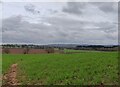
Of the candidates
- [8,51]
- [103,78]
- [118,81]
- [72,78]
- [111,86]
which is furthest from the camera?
[8,51]

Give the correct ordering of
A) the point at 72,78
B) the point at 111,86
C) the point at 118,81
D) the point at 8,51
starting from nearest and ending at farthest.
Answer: the point at 111,86 < the point at 118,81 < the point at 72,78 < the point at 8,51

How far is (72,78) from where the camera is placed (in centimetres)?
2083

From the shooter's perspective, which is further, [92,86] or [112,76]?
[112,76]

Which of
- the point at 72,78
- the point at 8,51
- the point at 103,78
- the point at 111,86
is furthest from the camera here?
the point at 8,51

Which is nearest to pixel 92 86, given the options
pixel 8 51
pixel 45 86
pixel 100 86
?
pixel 100 86

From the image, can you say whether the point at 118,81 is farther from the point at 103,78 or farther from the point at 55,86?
the point at 55,86

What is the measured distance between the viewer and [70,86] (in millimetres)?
17703

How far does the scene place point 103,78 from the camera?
759 inches

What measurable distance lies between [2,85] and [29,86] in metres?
2.30

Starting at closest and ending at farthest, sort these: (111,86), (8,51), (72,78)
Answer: (111,86)
(72,78)
(8,51)

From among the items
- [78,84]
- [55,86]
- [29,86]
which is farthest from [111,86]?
[29,86]

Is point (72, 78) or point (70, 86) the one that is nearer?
point (70, 86)

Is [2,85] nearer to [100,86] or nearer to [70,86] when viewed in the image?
[70,86]

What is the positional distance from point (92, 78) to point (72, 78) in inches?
68.1
